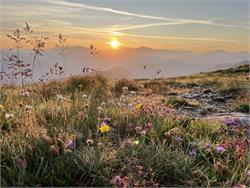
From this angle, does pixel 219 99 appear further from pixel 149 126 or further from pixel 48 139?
pixel 48 139

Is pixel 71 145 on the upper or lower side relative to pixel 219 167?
upper

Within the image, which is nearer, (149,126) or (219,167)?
(219,167)

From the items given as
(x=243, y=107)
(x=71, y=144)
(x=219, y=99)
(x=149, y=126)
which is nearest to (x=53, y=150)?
(x=71, y=144)

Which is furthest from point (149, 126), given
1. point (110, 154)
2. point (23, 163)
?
point (23, 163)

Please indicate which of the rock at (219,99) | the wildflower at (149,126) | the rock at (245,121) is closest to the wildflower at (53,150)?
the wildflower at (149,126)

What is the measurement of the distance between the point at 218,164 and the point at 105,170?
114cm

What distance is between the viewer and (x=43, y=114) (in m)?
5.91

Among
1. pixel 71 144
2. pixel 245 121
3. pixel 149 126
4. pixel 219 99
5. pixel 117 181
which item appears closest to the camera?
pixel 117 181

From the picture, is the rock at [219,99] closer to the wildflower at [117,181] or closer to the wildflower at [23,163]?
the wildflower at [117,181]

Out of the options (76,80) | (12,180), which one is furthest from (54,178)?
(76,80)

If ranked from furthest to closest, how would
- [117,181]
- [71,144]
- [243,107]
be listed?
[243,107], [71,144], [117,181]

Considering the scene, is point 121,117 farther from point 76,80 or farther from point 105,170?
point 76,80

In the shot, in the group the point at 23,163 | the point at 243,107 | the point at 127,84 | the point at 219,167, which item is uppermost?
the point at 23,163

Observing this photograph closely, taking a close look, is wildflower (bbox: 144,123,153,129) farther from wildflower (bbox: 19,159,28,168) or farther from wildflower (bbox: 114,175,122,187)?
wildflower (bbox: 19,159,28,168)
